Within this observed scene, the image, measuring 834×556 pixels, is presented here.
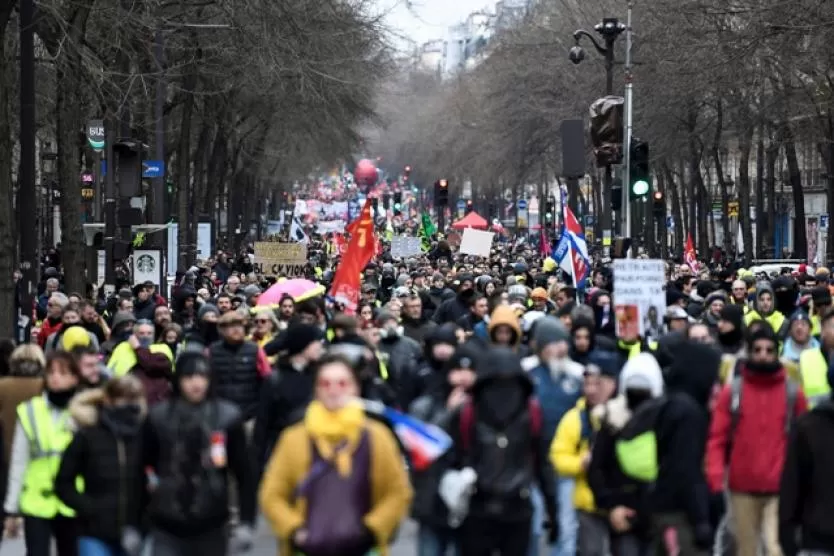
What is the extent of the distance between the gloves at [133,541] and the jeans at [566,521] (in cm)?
Result: 276

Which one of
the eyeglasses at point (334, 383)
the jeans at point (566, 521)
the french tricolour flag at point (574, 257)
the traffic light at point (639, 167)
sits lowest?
the jeans at point (566, 521)

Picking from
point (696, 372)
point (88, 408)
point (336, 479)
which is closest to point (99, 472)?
point (88, 408)

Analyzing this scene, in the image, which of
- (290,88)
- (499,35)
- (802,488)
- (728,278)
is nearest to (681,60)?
(728,278)

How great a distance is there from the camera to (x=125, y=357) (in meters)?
16.1

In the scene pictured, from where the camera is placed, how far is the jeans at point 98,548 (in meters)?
9.81

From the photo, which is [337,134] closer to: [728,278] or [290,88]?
[290,88]

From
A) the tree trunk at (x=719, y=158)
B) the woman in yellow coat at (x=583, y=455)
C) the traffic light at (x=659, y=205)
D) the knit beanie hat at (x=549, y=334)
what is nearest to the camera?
the woman in yellow coat at (x=583, y=455)

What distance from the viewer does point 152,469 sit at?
9.15 meters

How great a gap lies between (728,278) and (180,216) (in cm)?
2241

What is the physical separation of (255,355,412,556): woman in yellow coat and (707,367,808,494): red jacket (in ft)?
9.90

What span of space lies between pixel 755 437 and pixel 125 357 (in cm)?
660

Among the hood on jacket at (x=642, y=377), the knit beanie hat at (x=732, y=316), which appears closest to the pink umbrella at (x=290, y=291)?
the knit beanie hat at (x=732, y=316)

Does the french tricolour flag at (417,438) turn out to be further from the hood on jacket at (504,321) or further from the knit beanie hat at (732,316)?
the knit beanie hat at (732,316)

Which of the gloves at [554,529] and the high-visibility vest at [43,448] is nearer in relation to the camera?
the gloves at [554,529]
